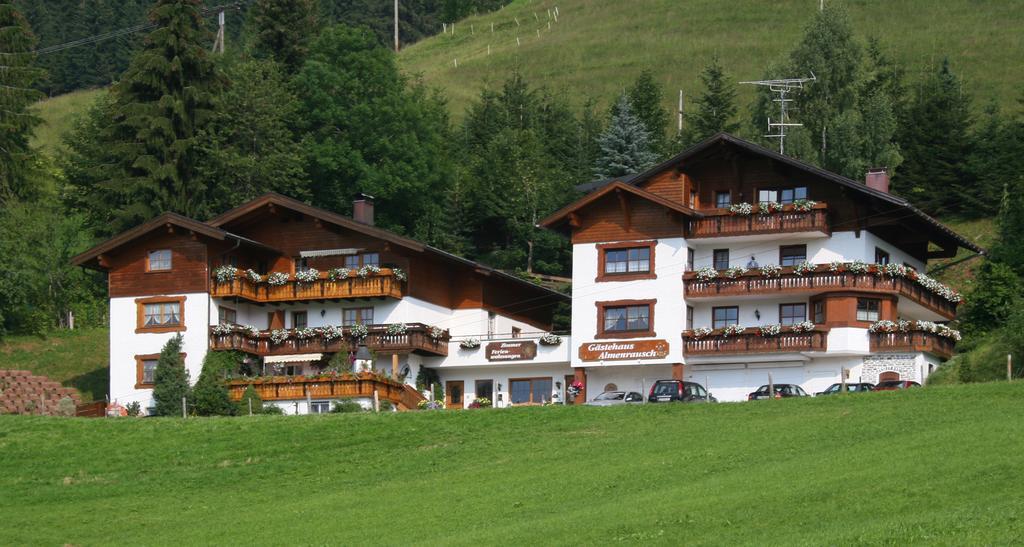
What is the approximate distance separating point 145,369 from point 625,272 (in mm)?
19192

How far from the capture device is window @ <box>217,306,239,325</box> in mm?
65875

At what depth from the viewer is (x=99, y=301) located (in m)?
81.9

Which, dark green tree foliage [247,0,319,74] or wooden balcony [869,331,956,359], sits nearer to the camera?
wooden balcony [869,331,956,359]

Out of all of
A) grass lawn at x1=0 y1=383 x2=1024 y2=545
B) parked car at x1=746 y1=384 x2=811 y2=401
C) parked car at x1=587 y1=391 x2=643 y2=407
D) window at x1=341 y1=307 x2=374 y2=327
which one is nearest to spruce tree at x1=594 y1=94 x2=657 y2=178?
window at x1=341 y1=307 x2=374 y2=327

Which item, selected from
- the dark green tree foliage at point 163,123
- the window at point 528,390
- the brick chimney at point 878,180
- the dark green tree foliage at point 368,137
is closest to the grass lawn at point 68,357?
the dark green tree foliage at point 163,123

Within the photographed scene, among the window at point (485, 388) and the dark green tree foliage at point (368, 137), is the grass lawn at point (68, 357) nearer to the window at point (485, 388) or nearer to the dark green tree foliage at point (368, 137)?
the window at point (485, 388)

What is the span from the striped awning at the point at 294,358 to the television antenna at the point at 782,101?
86.6 feet

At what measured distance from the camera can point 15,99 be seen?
86.4 m

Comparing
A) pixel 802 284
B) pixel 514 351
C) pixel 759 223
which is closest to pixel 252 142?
pixel 514 351

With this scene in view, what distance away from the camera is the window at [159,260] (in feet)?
218

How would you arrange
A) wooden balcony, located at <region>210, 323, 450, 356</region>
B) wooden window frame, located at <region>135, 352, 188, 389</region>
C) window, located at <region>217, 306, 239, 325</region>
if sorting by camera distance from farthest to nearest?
window, located at <region>217, 306, 239, 325</region> → wooden window frame, located at <region>135, 352, 188, 389</region> → wooden balcony, located at <region>210, 323, 450, 356</region>

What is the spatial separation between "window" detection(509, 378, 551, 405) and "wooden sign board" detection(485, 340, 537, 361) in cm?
167

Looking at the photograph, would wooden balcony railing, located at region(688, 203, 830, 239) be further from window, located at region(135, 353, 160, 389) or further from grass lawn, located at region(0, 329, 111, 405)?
grass lawn, located at region(0, 329, 111, 405)

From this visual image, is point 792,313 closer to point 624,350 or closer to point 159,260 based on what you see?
point 624,350
